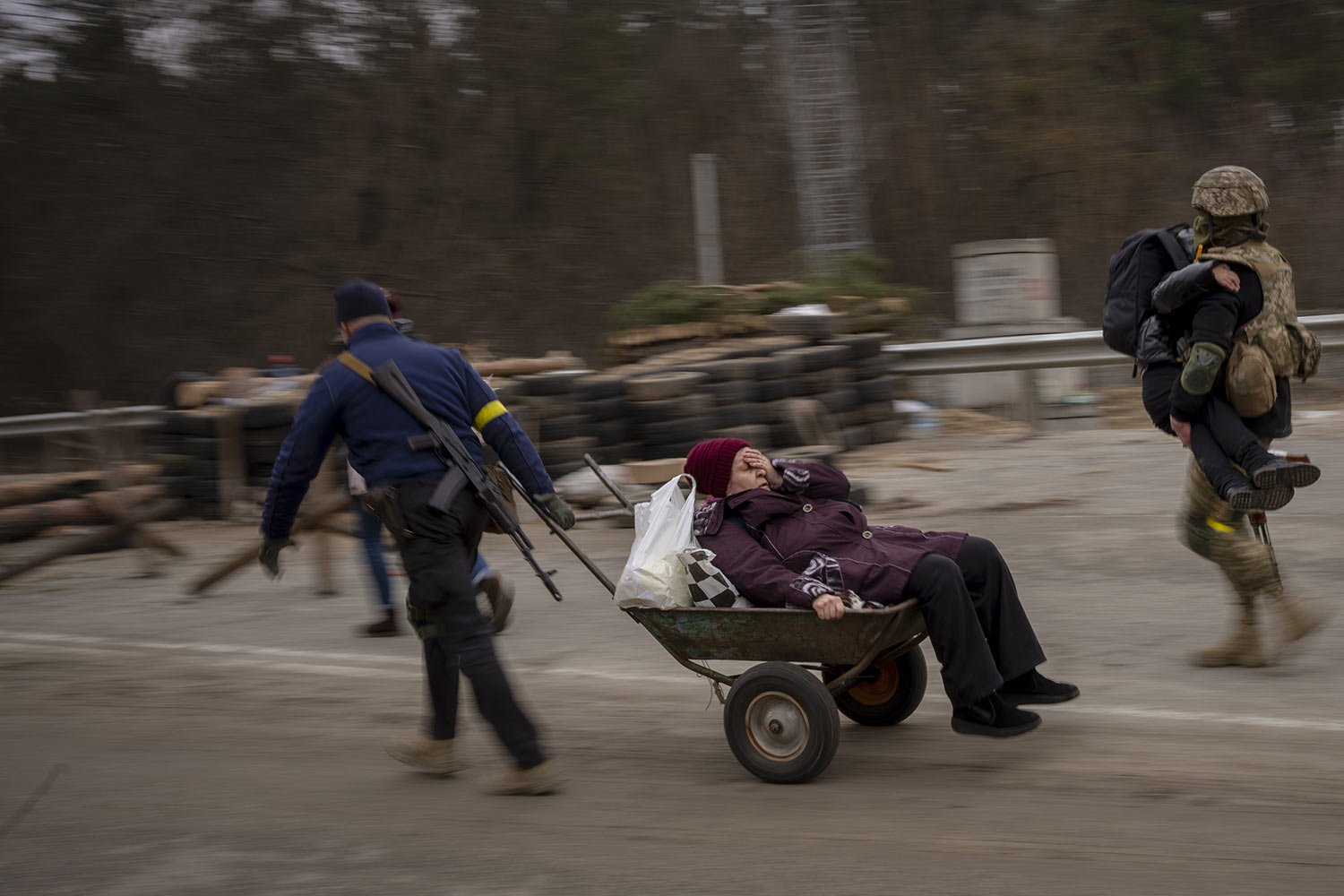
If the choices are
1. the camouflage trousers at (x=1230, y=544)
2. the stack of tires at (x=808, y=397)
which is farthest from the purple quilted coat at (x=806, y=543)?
the stack of tires at (x=808, y=397)

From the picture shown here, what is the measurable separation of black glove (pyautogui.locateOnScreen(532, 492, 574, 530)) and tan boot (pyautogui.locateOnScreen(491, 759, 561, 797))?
0.83 meters

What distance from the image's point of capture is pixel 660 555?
5.23 meters

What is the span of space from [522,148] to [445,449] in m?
23.8

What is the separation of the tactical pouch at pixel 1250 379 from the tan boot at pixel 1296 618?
2.64 feet

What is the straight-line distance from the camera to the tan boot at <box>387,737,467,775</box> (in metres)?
5.43

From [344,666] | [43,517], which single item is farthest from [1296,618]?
[43,517]

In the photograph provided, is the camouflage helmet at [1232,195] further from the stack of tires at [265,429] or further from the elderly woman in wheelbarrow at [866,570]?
the stack of tires at [265,429]

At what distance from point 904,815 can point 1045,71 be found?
80.2 ft

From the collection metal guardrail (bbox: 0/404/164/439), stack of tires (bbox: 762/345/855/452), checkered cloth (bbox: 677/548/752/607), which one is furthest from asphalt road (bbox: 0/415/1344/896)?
metal guardrail (bbox: 0/404/164/439)

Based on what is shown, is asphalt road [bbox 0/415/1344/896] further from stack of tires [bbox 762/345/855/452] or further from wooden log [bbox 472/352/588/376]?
wooden log [bbox 472/352/588/376]

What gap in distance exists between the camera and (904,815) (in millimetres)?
4672

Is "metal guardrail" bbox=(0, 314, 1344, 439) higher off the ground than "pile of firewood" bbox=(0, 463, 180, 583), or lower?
higher

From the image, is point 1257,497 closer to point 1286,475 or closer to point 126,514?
point 1286,475

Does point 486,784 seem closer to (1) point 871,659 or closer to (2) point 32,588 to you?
(1) point 871,659
